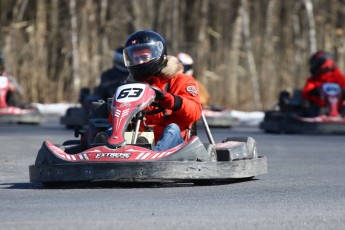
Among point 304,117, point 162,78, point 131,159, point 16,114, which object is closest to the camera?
point 131,159

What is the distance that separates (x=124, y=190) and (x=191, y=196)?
701 mm

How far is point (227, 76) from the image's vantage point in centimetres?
2509

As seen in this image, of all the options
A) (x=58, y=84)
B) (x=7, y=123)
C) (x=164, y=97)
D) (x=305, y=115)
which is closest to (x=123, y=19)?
(x=58, y=84)

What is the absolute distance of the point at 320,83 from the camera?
1900 cm

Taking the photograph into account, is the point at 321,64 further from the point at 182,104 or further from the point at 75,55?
the point at 182,104

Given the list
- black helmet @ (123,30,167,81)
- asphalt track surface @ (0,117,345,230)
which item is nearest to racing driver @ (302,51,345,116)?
asphalt track surface @ (0,117,345,230)

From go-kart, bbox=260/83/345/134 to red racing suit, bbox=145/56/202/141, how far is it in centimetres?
900

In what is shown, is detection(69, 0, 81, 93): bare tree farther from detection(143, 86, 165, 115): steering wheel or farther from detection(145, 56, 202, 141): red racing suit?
detection(143, 86, 165, 115): steering wheel

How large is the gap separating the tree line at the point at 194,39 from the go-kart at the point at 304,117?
5.85m

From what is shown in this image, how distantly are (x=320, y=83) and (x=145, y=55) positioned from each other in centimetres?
1013

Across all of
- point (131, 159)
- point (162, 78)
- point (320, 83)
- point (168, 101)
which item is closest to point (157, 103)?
point (168, 101)

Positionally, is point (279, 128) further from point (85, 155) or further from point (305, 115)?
point (85, 155)

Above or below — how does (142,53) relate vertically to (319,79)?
above

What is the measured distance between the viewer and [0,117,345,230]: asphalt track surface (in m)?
6.16
